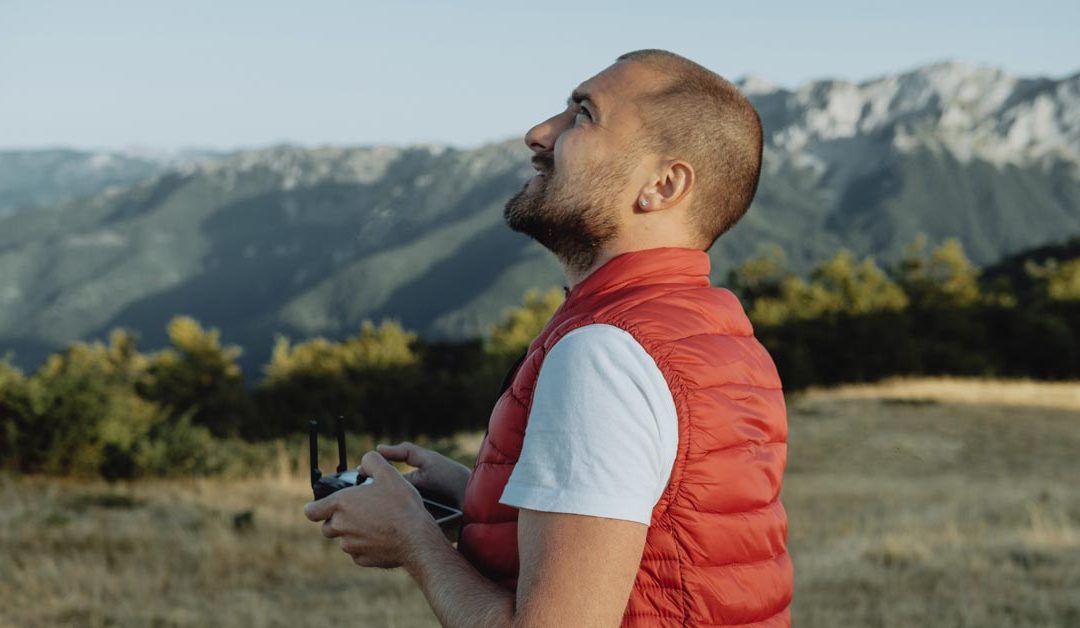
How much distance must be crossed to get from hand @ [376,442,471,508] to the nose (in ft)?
2.14

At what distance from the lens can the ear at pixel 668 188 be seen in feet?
5.42

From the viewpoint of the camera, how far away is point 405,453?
203cm

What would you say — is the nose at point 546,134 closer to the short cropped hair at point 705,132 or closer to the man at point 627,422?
the man at point 627,422

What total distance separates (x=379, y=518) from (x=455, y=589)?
7.8 inches

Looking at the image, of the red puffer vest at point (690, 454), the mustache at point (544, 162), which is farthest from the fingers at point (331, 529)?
the mustache at point (544, 162)

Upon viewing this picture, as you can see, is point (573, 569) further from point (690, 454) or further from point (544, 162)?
point (544, 162)

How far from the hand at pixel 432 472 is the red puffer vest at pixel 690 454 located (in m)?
0.32

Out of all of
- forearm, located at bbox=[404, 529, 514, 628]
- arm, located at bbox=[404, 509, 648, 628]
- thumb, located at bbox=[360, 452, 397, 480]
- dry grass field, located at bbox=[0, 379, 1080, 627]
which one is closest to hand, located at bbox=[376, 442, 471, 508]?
thumb, located at bbox=[360, 452, 397, 480]

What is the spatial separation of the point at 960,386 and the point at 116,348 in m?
38.1

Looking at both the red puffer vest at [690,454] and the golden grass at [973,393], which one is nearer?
the red puffer vest at [690,454]

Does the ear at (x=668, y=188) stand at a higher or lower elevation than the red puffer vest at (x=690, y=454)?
higher

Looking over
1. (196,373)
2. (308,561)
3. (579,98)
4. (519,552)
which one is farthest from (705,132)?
(196,373)

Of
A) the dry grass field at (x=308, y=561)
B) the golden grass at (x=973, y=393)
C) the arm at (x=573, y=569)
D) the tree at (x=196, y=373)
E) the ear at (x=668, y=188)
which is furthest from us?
the tree at (x=196, y=373)

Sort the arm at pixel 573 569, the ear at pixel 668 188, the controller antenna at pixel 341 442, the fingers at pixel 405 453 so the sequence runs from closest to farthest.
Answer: the arm at pixel 573 569 < the ear at pixel 668 188 < the controller antenna at pixel 341 442 < the fingers at pixel 405 453
